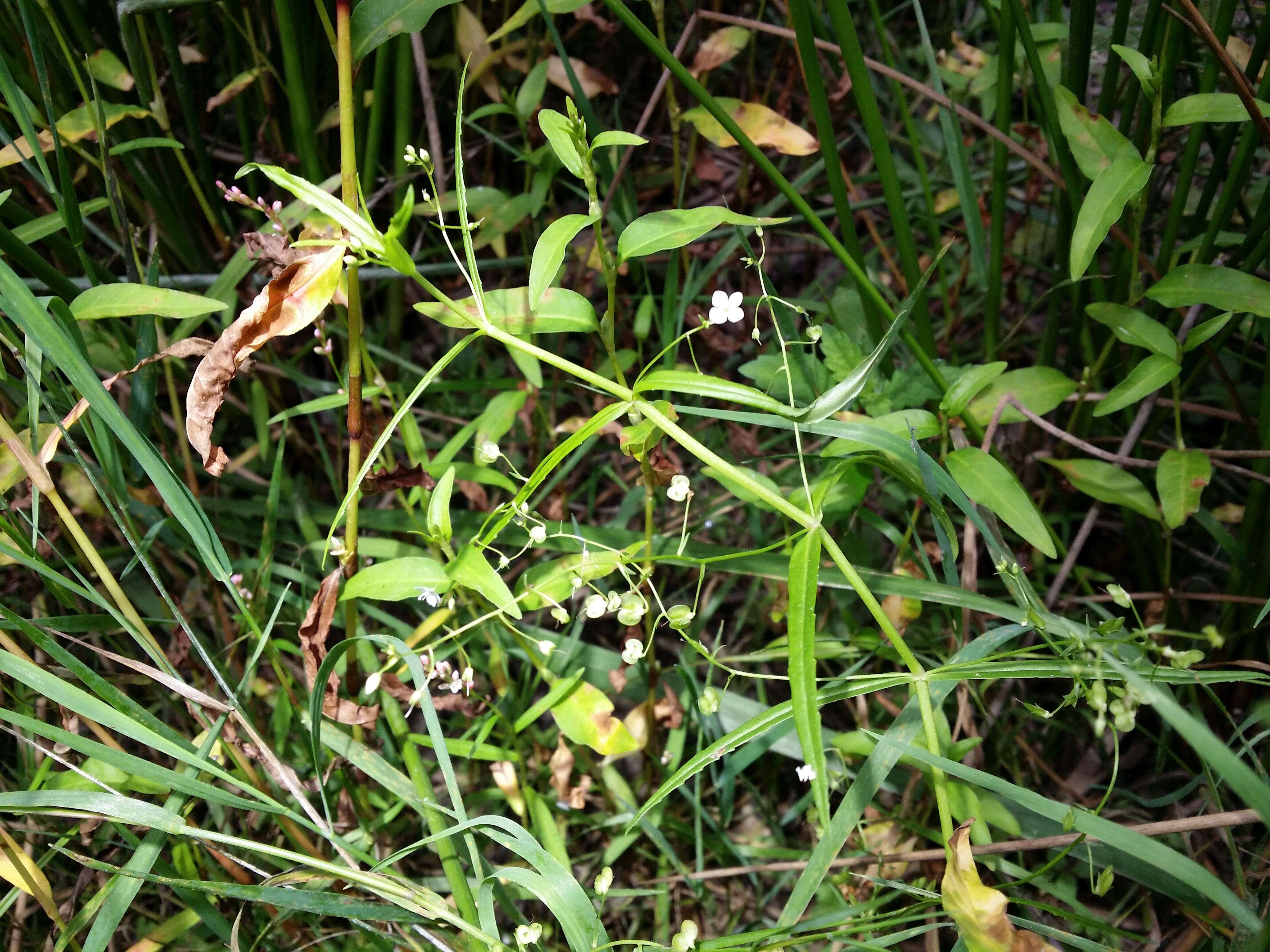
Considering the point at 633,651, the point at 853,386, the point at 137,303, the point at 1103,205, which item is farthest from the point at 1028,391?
the point at 137,303

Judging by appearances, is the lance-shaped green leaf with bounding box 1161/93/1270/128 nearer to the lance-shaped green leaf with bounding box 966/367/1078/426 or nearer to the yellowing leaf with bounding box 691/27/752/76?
the lance-shaped green leaf with bounding box 966/367/1078/426

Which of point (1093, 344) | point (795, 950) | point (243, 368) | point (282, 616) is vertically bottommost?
point (795, 950)

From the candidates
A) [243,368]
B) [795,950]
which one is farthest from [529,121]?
[795,950]

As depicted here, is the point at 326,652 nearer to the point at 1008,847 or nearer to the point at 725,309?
the point at 725,309

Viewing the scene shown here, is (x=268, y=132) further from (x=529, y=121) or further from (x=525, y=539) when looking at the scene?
(x=525, y=539)

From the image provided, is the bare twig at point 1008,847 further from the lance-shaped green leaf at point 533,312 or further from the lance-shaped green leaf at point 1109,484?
the lance-shaped green leaf at point 533,312

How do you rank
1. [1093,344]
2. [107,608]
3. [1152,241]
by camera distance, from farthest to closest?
1. [1152,241]
2. [1093,344]
3. [107,608]

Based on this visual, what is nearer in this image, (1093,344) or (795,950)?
(795,950)

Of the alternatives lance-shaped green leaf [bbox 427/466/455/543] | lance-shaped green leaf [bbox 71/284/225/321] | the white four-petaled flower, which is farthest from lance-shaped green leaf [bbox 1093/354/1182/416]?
lance-shaped green leaf [bbox 71/284/225/321]
